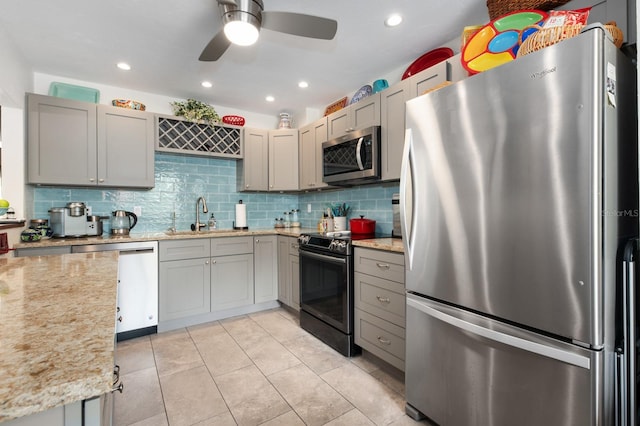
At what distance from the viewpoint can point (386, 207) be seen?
9.89 feet

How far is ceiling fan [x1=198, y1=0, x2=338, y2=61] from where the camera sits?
1723mm

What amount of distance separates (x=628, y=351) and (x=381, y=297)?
130 cm

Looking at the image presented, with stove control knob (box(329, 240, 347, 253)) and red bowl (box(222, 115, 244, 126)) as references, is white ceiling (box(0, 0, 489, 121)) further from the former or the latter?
stove control knob (box(329, 240, 347, 253))

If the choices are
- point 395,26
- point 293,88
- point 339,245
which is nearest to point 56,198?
point 293,88

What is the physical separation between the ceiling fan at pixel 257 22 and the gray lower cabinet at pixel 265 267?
7.21 ft

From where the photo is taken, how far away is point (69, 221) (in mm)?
2826

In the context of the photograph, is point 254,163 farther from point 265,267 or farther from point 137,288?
point 137,288

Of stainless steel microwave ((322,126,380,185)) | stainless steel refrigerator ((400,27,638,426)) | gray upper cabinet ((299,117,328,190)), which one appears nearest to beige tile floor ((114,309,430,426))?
stainless steel refrigerator ((400,27,638,426))

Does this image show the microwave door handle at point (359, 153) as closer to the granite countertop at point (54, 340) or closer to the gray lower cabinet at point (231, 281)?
the gray lower cabinet at point (231, 281)

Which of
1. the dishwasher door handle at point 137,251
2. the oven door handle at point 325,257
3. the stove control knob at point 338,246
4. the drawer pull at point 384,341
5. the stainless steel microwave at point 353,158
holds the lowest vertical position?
the drawer pull at point 384,341

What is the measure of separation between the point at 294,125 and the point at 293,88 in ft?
3.18

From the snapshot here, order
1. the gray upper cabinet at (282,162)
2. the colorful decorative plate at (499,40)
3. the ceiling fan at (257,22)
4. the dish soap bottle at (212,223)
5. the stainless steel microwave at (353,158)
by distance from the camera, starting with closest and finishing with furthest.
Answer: the colorful decorative plate at (499,40) → the ceiling fan at (257,22) → the stainless steel microwave at (353,158) → the dish soap bottle at (212,223) → the gray upper cabinet at (282,162)

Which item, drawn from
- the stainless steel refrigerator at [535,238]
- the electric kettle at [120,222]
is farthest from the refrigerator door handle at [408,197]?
the electric kettle at [120,222]

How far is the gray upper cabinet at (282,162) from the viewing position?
3.91 m
